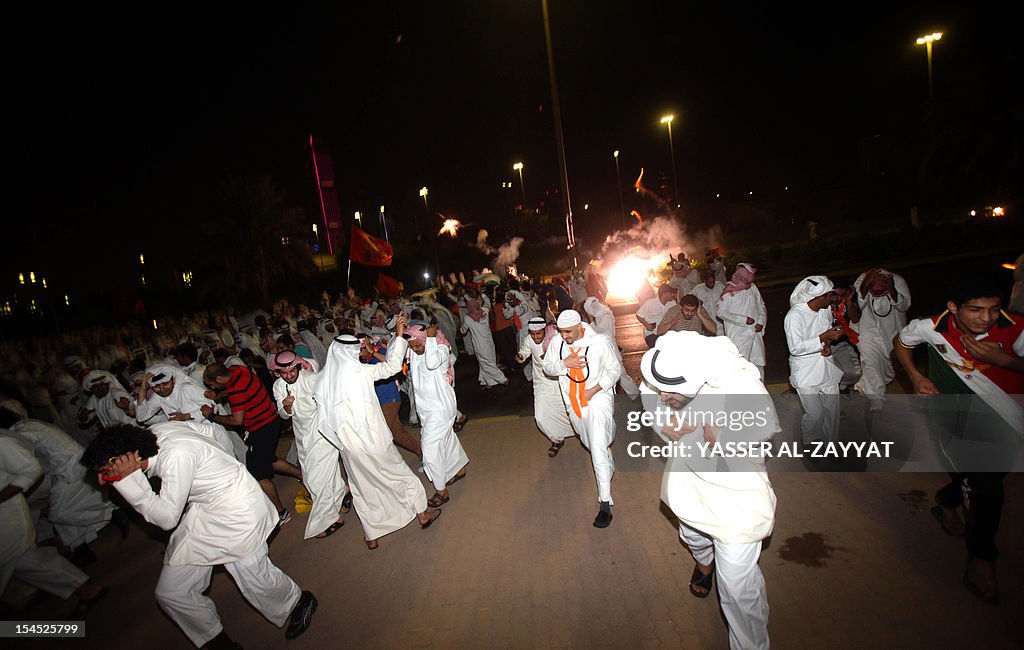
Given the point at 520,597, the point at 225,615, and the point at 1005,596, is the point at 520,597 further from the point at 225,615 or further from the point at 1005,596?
the point at 1005,596

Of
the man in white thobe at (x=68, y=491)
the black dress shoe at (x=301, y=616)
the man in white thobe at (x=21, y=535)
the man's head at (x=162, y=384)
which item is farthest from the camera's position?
the man's head at (x=162, y=384)

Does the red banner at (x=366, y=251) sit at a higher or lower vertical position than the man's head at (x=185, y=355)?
higher

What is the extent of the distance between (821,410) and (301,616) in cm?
477

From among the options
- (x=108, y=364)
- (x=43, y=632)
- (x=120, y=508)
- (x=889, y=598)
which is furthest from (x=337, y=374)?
(x=108, y=364)

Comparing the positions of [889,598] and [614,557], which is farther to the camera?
[614,557]

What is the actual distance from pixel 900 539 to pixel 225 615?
5178mm

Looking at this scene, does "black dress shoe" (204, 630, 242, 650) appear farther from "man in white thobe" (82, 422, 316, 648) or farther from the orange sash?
the orange sash

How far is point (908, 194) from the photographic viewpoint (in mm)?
37688

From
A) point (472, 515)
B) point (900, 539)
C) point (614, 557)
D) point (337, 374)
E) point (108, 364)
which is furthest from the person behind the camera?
point (108, 364)

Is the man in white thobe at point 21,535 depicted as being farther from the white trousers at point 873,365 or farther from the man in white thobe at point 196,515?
the white trousers at point 873,365

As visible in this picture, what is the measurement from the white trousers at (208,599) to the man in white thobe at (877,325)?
5866 mm

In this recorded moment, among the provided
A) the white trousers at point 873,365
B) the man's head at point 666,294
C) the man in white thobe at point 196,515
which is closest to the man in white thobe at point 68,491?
the man in white thobe at point 196,515

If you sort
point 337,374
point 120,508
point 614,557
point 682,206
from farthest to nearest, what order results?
point 682,206, point 120,508, point 337,374, point 614,557

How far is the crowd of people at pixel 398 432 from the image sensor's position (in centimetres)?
281
